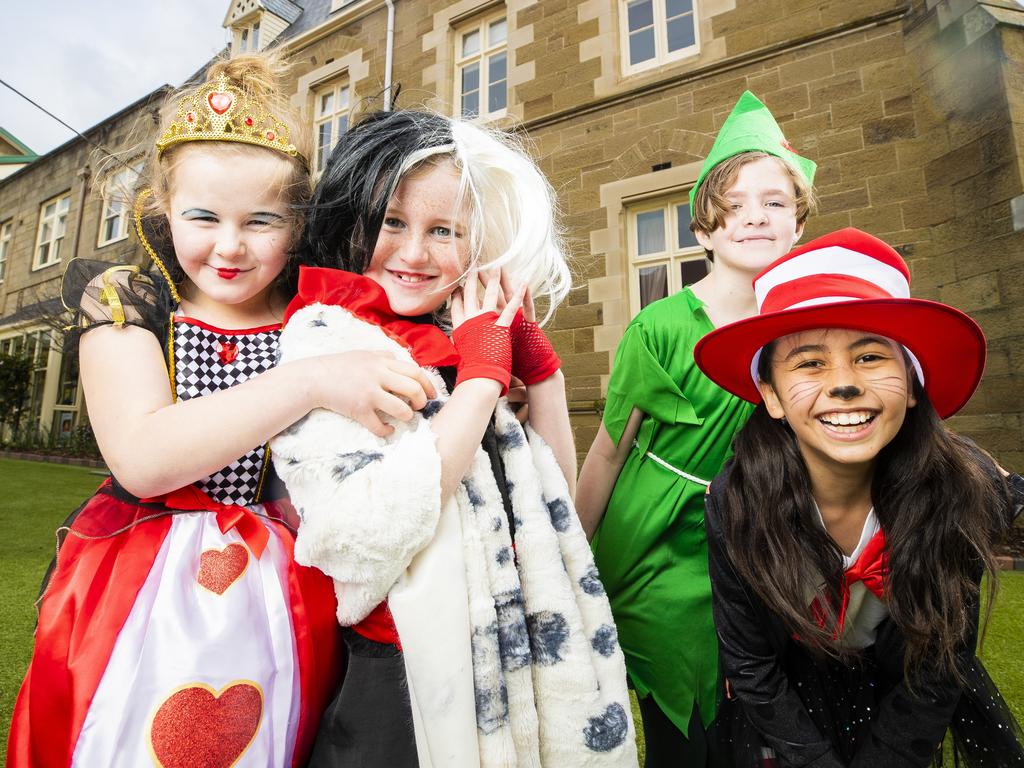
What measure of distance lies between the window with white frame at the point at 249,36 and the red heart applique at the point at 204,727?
13160 millimetres

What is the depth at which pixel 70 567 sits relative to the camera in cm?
97

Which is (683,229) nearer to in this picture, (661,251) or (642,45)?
(661,251)

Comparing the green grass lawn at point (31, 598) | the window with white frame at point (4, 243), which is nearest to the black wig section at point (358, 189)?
the green grass lawn at point (31, 598)

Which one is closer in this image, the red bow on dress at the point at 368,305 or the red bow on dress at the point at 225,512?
the red bow on dress at the point at 225,512

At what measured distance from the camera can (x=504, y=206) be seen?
49.6 inches

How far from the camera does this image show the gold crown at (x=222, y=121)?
1117 mm

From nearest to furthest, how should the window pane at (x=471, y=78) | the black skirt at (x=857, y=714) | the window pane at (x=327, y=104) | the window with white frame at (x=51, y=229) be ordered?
the black skirt at (x=857, y=714) < the window pane at (x=471, y=78) < the window pane at (x=327, y=104) < the window with white frame at (x=51, y=229)

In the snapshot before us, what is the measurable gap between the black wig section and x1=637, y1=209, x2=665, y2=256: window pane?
538 cm

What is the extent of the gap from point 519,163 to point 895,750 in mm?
1466

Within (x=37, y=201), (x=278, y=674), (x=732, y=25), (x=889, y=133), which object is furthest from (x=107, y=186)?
(x=37, y=201)

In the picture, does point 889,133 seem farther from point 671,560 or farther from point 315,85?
point 315,85

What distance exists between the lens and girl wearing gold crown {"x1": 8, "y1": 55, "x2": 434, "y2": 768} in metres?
0.83

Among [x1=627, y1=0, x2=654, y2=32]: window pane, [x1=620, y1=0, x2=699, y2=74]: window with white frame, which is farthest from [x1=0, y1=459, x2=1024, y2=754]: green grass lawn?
[x1=627, y1=0, x2=654, y2=32]: window pane

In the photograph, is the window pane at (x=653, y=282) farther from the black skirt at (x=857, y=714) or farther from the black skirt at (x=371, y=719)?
the black skirt at (x=371, y=719)
